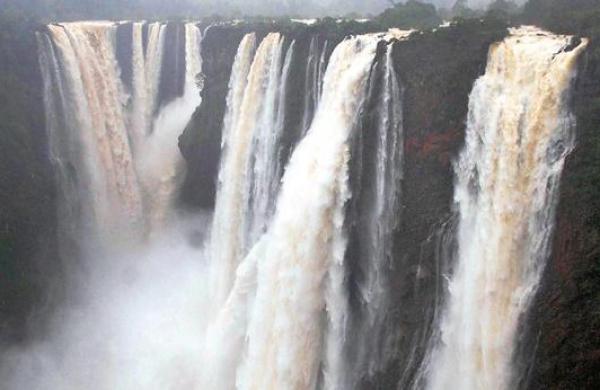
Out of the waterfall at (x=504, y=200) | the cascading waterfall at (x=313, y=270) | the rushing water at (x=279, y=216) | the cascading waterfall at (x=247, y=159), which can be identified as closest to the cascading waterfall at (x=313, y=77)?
the rushing water at (x=279, y=216)

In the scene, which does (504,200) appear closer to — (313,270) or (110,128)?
(313,270)

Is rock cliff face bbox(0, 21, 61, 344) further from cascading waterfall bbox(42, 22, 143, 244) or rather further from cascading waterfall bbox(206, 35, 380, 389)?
cascading waterfall bbox(206, 35, 380, 389)

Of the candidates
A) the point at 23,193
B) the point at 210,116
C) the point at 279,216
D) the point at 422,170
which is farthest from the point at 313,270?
the point at 23,193

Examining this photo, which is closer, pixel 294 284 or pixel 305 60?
pixel 294 284

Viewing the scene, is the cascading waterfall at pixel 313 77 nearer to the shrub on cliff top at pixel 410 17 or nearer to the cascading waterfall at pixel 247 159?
the cascading waterfall at pixel 247 159

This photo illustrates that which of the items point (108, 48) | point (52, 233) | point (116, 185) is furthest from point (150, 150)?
point (52, 233)

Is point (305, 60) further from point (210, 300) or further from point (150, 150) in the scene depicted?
point (150, 150)
